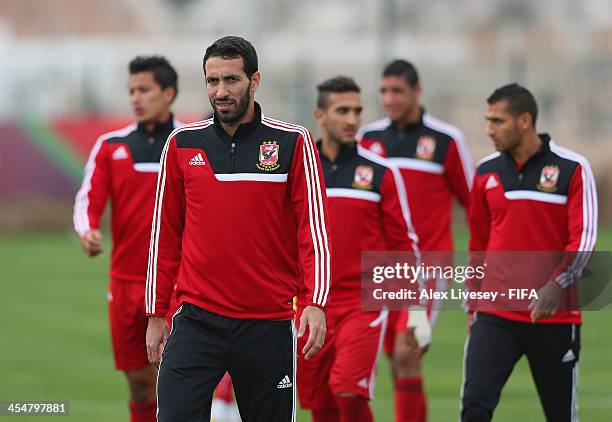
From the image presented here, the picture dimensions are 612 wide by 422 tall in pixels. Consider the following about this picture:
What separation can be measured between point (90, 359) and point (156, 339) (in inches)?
310

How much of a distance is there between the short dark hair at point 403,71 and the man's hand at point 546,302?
9.52 ft

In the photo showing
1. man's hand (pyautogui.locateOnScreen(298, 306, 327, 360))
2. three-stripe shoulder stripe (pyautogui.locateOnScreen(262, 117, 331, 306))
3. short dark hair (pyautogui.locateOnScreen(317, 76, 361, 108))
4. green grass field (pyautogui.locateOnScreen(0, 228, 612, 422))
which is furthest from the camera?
green grass field (pyautogui.locateOnScreen(0, 228, 612, 422))

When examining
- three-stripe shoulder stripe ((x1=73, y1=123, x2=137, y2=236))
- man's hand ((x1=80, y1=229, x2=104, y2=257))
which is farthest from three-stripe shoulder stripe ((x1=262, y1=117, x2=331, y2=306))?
three-stripe shoulder stripe ((x1=73, y1=123, x2=137, y2=236))

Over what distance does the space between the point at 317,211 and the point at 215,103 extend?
716mm

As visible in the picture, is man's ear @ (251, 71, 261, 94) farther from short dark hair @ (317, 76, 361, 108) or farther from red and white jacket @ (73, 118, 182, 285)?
red and white jacket @ (73, 118, 182, 285)

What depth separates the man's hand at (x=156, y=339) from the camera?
20.5 feet

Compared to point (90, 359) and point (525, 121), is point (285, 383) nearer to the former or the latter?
point (525, 121)

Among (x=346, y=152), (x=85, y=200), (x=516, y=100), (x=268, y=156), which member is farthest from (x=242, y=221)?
(x=85, y=200)

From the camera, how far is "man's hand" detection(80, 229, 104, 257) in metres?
8.38

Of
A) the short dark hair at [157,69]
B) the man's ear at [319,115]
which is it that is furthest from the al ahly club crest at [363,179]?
the short dark hair at [157,69]

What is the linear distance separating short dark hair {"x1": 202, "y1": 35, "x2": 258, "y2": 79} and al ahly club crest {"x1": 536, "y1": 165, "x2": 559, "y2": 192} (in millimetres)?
2357

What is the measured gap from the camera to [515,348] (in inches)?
304

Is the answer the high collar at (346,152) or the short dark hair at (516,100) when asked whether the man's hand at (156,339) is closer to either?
the high collar at (346,152)

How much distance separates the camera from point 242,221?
6117 millimetres
